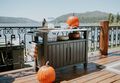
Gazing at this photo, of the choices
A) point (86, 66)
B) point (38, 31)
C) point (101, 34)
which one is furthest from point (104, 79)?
point (101, 34)

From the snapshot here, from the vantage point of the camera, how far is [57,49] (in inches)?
133

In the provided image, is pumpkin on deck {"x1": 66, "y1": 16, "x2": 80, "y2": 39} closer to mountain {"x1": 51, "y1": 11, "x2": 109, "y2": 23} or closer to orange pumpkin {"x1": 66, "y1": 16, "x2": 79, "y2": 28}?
orange pumpkin {"x1": 66, "y1": 16, "x2": 79, "y2": 28}

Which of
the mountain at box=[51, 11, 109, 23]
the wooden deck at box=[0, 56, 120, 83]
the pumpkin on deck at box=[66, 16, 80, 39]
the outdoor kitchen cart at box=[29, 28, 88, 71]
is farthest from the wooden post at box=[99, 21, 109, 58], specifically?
the pumpkin on deck at box=[66, 16, 80, 39]

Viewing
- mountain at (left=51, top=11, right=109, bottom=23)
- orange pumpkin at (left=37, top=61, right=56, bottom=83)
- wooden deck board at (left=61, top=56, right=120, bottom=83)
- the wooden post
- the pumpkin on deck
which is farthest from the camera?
the wooden post

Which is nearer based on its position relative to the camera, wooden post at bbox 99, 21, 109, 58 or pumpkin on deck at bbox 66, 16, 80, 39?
pumpkin on deck at bbox 66, 16, 80, 39

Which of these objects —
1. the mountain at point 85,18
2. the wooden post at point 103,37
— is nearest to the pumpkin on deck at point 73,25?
the mountain at point 85,18

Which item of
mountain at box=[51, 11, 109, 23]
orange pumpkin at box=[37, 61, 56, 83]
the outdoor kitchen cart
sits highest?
mountain at box=[51, 11, 109, 23]

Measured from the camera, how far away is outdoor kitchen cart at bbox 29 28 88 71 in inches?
127

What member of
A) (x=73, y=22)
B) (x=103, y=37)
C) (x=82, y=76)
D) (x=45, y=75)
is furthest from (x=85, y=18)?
(x=45, y=75)

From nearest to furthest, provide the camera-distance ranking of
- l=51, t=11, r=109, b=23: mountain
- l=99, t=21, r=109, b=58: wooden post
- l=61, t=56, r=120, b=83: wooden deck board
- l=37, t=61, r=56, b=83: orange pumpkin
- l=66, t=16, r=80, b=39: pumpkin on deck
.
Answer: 1. l=37, t=61, r=56, b=83: orange pumpkin
2. l=61, t=56, r=120, b=83: wooden deck board
3. l=66, t=16, r=80, b=39: pumpkin on deck
4. l=51, t=11, r=109, b=23: mountain
5. l=99, t=21, r=109, b=58: wooden post

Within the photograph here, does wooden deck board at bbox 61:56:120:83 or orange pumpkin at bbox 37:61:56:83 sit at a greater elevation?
orange pumpkin at bbox 37:61:56:83

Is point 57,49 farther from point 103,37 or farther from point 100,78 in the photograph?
point 103,37

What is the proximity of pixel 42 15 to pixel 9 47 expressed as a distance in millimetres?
1551

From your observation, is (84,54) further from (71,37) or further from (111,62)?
(111,62)
